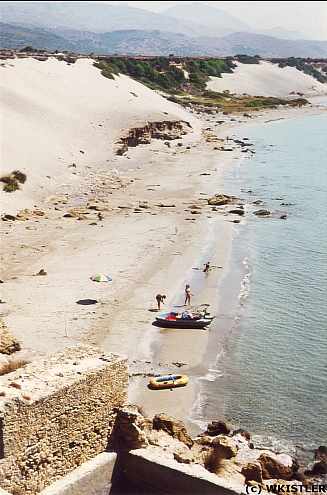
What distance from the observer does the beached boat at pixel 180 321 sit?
2559cm

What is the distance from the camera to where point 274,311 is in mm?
27922

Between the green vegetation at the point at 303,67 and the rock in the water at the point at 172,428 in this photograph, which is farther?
the green vegetation at the point at 303,67

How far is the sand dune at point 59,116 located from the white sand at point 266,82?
47331 millimetres

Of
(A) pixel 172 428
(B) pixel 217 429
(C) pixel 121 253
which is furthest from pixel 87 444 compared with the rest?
(C) pixel 121 253

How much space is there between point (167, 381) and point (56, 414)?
8.84 m

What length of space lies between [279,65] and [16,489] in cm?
16497

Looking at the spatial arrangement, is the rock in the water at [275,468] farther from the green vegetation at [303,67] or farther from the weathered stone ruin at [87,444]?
the green vegetation at [303,67]

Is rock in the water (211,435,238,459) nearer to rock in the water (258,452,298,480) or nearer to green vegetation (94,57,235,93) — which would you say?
rock in the water (258,452,298,480)

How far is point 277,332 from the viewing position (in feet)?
84.8

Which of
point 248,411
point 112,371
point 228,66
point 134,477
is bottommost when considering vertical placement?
point 248,411

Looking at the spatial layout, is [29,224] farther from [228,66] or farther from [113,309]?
[228,66]

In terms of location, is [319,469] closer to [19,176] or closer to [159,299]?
[159,299]

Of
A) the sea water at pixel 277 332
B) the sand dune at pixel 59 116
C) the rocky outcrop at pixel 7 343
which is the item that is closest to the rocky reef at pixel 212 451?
the sea water at pixel 277 332

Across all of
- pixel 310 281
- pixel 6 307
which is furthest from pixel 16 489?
pixel 310 281
